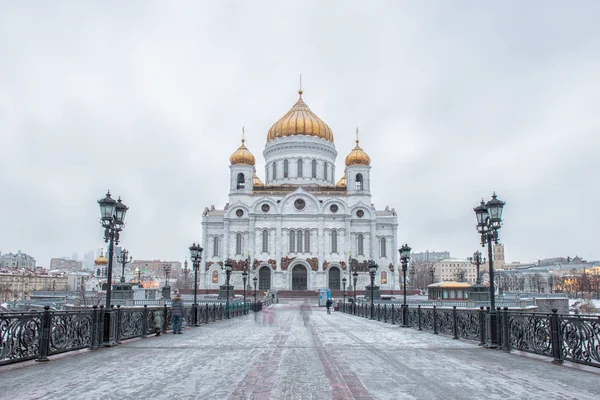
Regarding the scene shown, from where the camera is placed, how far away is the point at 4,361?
873 centimetres

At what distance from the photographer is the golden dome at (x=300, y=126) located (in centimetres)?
6475

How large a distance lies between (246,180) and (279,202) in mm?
5435

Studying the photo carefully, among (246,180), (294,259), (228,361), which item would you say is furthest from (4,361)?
(246,180)

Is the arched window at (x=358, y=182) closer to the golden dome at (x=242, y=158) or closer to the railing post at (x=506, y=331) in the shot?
the golden dome at (x=242, y=158)

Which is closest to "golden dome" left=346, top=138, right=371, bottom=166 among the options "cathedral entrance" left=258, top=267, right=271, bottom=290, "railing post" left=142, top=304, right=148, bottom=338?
"cathedral entrance" left=258, top=267, right=271, bottom=290

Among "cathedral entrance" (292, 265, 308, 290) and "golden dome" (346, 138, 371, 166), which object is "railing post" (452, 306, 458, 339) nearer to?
"cathedral entrance" (292, 265, 308, 290)

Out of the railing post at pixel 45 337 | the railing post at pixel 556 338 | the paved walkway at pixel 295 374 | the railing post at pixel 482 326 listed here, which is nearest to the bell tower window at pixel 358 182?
the railing post at pixel 482 326

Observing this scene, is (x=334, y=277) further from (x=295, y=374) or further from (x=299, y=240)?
(x=295, y=374)

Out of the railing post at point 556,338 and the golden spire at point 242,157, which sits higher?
the golden spire at point 242,157

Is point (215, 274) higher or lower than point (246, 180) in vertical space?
lower

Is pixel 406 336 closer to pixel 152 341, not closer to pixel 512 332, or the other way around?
pixel 512 332

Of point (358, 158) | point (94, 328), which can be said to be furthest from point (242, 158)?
point (94, 328)

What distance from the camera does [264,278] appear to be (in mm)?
58000

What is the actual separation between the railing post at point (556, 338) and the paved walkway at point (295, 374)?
0.67 ft
